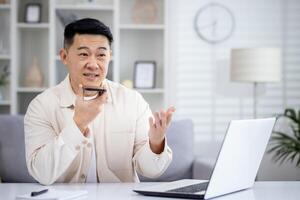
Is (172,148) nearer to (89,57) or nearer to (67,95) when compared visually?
(67,95)

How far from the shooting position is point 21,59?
15.6 ft

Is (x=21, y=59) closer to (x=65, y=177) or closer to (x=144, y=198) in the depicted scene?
(x=65, y=177)

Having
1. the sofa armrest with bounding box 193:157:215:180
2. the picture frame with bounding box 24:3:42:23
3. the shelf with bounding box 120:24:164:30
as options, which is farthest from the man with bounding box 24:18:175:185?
the picture frame with bounding box 24:3:42:23

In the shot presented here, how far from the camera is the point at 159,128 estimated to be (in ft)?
6.51

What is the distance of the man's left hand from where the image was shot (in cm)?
191

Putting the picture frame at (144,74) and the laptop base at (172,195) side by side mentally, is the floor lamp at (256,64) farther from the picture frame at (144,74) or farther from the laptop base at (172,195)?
the laptop base at (172,195)

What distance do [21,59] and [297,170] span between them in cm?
244

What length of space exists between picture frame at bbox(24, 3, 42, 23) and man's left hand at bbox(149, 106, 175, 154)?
9.12 feet

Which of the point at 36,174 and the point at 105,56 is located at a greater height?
the point at 105,56

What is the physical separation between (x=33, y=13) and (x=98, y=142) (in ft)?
8.31

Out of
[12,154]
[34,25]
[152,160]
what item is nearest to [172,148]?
[12,154]

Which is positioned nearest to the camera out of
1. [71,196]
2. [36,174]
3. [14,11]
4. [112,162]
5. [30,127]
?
[71,196]

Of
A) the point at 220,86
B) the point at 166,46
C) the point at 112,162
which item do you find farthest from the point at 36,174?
the point at 220,86

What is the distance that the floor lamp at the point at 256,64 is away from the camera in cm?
428
